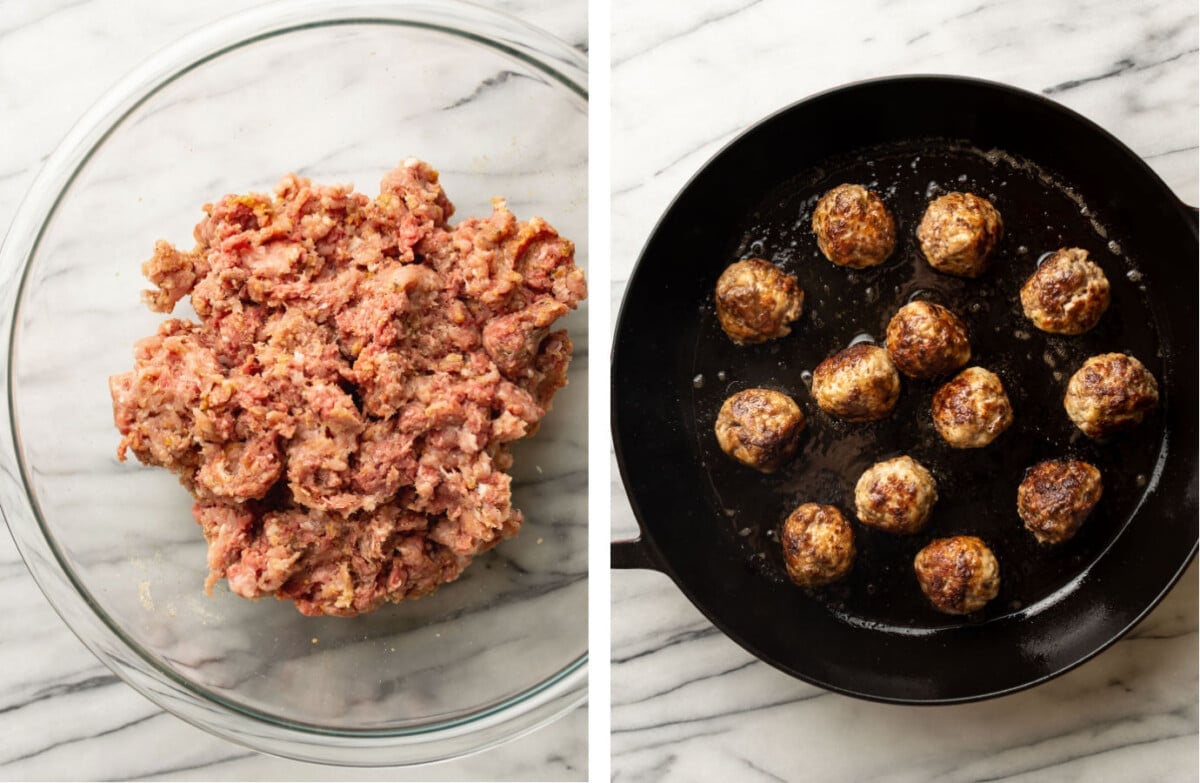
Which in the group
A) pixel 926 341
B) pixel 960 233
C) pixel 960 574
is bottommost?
pixel 960 574

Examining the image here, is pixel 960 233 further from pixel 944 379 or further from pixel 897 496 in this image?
pixel 897 496

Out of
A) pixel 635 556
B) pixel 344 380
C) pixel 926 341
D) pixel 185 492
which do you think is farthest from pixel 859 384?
pixel 185 492

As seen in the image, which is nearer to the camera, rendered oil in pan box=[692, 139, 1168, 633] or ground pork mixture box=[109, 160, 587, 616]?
ground pork mixture box=[109, 160, 587, 616]

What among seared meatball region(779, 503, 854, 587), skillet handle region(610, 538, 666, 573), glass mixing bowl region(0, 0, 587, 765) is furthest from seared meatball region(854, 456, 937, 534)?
glass mixing bowl region(0, 0, 587, 765)

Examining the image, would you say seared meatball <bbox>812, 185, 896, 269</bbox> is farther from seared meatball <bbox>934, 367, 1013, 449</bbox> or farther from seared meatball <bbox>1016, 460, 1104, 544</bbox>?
seared meatball <bbox>1016, 460, 1104, 544</bbox>

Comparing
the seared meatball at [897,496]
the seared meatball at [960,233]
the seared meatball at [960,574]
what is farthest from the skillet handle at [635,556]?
the seared meatball at [960,233]

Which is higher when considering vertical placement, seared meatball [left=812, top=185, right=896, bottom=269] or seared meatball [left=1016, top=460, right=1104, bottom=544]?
seared meatball [left=812, top=185, right=896, bottom=269]
